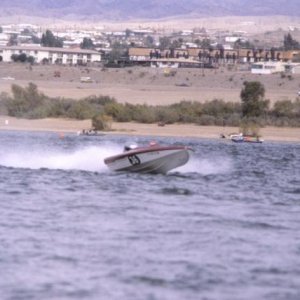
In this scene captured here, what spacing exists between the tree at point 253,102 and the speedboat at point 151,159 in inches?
1979

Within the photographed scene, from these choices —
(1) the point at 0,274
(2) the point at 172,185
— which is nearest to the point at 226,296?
(1) the point at 0,274

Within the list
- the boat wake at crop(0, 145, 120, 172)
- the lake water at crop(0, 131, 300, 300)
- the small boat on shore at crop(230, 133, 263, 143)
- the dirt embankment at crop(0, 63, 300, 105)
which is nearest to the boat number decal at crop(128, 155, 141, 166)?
the lake water at crop(0, 131, 300, 300)

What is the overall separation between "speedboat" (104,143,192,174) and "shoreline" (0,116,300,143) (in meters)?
39.6

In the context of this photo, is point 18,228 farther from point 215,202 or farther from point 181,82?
point 181,82

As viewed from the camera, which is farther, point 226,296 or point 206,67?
point 206,67

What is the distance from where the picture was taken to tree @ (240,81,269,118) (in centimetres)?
9394

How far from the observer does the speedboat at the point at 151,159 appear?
41.9 meters

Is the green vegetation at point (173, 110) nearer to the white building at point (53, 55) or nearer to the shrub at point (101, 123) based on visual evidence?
the shrub at point (101, 123)

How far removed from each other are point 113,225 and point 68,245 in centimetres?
330

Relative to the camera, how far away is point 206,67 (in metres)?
146

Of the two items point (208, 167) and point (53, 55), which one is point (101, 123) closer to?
point (208, 167)

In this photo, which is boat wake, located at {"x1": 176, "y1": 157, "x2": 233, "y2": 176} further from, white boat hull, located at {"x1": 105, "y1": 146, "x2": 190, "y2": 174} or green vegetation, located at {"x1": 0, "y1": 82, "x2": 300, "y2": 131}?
green vegetation, located at {"x1": 0, "y1": 82, "x2": 300, "y2": 131}

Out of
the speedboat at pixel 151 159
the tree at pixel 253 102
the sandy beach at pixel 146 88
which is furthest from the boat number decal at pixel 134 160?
the tree at pixel 253 102

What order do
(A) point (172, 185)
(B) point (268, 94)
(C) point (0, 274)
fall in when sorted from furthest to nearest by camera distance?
(B) point (268, 94) < (A) point (172, 185) < (C) point (0, 274)
